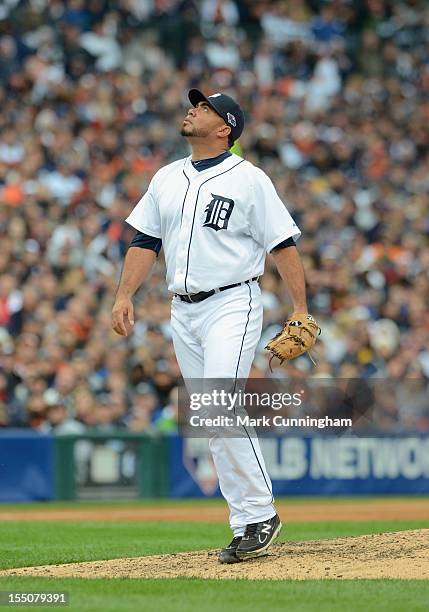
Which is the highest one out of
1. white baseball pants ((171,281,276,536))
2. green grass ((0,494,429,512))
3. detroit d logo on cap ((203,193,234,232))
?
detroit d logo on cap ((203,193,234,232))

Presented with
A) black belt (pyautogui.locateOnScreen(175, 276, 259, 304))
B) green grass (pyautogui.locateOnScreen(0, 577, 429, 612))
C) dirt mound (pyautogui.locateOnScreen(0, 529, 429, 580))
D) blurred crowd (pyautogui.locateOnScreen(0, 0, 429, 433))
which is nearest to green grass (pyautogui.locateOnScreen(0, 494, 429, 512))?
blurred crowd (pyautogui.locateOnScreen(0, 0, 429, 433))

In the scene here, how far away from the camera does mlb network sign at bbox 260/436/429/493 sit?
48.6ft

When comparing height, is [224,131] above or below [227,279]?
above

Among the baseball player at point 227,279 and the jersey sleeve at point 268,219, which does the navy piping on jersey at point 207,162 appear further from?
the jersey sleeve at point 268,219

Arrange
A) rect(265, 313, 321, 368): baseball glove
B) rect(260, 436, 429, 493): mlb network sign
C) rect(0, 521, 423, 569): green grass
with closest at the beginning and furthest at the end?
rect(265, 313, 321, 368): baseball glove, rect(0, 521, 423, 569): green grass, rect(260, 436, 429, 493): mlb network sign

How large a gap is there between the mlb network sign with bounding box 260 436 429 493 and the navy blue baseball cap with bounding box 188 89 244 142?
8373 mm

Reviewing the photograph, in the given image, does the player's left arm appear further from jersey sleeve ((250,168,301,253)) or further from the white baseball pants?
the white baseball pants

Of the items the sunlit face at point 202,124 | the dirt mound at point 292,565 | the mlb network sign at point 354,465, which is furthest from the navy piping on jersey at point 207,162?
the mlb network sign at point 354,465

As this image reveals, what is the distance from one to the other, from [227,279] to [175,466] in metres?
8.33

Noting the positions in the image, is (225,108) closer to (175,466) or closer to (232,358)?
(232,358)

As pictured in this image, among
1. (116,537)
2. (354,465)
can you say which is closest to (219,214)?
(116,537)

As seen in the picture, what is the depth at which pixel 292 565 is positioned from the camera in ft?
20.7

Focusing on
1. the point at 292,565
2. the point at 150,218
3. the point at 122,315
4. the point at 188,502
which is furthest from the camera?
the point at 188,502

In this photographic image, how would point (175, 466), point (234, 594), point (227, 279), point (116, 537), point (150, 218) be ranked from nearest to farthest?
point (234, 594)
point (227, 279)
point (150, 218)
point (116, 537)
point (175, 466)
